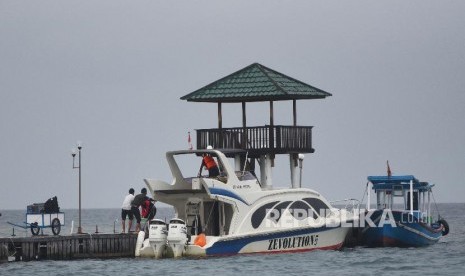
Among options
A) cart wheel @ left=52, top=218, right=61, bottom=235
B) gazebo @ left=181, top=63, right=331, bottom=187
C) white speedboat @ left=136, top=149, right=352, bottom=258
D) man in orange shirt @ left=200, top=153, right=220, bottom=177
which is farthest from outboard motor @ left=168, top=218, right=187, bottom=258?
cart wheel @ left=52, top=218, right=61, bottom=235

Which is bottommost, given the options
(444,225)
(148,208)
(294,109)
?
(444,225)

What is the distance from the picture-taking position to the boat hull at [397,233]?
186 ft

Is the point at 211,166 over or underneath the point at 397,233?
over

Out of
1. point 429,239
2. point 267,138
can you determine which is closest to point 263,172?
point 267,138

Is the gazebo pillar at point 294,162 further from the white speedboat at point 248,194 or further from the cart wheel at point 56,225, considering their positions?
the cart wheel at point 56,225

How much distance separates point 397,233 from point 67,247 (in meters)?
14.5

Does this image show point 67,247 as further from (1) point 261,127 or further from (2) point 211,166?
(1) point 261,127

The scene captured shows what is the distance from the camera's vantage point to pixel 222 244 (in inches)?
1927

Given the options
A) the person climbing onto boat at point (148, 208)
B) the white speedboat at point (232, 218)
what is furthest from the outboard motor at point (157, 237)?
the person climbing onto boat at point (148, 208)

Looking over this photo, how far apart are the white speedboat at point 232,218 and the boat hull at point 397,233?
3.31 m

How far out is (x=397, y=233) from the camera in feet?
186

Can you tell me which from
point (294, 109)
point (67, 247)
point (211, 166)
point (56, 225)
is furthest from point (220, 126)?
point (67, 247)

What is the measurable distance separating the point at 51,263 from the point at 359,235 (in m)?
14.4

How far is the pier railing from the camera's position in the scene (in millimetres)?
54344
